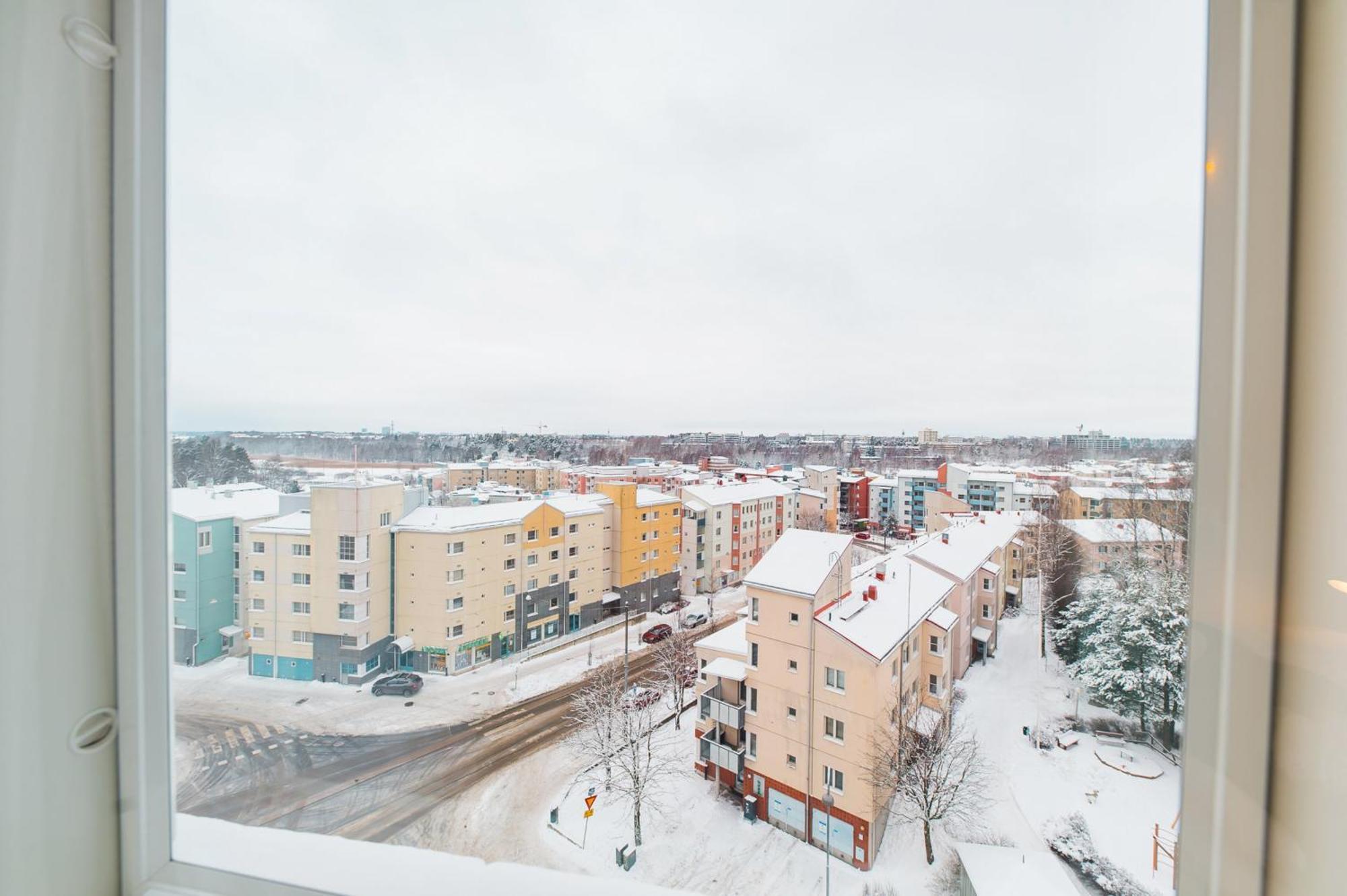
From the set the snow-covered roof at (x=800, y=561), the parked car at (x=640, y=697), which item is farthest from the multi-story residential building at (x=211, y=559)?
the snow-covered roof at (x=800, y=561)

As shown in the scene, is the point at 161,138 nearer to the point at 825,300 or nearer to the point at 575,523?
the point at 575,523

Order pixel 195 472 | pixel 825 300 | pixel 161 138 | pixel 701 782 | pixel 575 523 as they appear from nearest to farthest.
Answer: pixel 161 138 → pixel 195 472 → pixel 701 782 → pixel 825 300 → pixel 575 523

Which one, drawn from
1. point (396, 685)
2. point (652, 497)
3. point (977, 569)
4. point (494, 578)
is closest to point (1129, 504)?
point (977, 569)

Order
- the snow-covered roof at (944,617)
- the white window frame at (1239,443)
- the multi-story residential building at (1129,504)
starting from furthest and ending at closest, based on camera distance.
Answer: the snow-covered roof at (944,617)
the multi-story residential building at (1129,504)
the white window frame at (1239,443)

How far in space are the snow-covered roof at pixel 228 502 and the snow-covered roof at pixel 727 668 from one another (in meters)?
1.13

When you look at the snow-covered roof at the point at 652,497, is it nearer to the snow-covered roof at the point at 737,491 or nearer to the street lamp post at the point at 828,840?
the snow-covered roof at the point at 737,491

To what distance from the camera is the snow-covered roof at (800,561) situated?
119 cm

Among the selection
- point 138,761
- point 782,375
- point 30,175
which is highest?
point 30,175

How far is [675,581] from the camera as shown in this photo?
145 cm

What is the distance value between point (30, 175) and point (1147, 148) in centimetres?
179

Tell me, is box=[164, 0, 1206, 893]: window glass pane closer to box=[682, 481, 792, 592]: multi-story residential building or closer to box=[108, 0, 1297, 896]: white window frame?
box=[682, 481, 792, 592]: multi-story residential building

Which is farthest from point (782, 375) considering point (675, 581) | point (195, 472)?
point (195, 472)

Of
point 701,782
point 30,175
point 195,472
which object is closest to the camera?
point 30,175

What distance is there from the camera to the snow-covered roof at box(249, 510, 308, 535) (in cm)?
121
